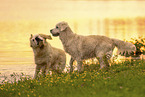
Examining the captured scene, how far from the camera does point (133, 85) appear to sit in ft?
30.1

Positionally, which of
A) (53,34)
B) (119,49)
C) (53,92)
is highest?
(53,34)

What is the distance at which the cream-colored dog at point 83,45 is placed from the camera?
41.6ft

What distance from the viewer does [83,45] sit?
12820mm

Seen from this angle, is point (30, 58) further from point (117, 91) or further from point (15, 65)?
point (117, 91)

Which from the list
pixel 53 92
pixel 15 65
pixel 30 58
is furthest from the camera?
pixel 30 58

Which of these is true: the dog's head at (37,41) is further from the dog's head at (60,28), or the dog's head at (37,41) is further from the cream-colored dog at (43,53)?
the dog's head at (60,28)

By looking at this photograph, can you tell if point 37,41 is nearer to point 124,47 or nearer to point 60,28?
point 60,28

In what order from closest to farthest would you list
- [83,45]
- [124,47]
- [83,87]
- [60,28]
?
[83,87] → [60,28] → [83,45] → [124,47]

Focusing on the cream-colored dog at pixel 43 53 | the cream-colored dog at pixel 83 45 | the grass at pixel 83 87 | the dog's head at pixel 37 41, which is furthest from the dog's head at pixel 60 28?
the grass at pixel 83 87

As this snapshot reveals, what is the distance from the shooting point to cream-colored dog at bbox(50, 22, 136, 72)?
41.6 ft

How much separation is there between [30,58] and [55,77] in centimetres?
914

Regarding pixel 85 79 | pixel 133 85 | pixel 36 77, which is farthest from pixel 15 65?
pixel 133 85

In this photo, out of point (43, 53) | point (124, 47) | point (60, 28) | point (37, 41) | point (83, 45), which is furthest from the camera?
point (124, 47)

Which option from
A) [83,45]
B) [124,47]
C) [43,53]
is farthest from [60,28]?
[124,47]
